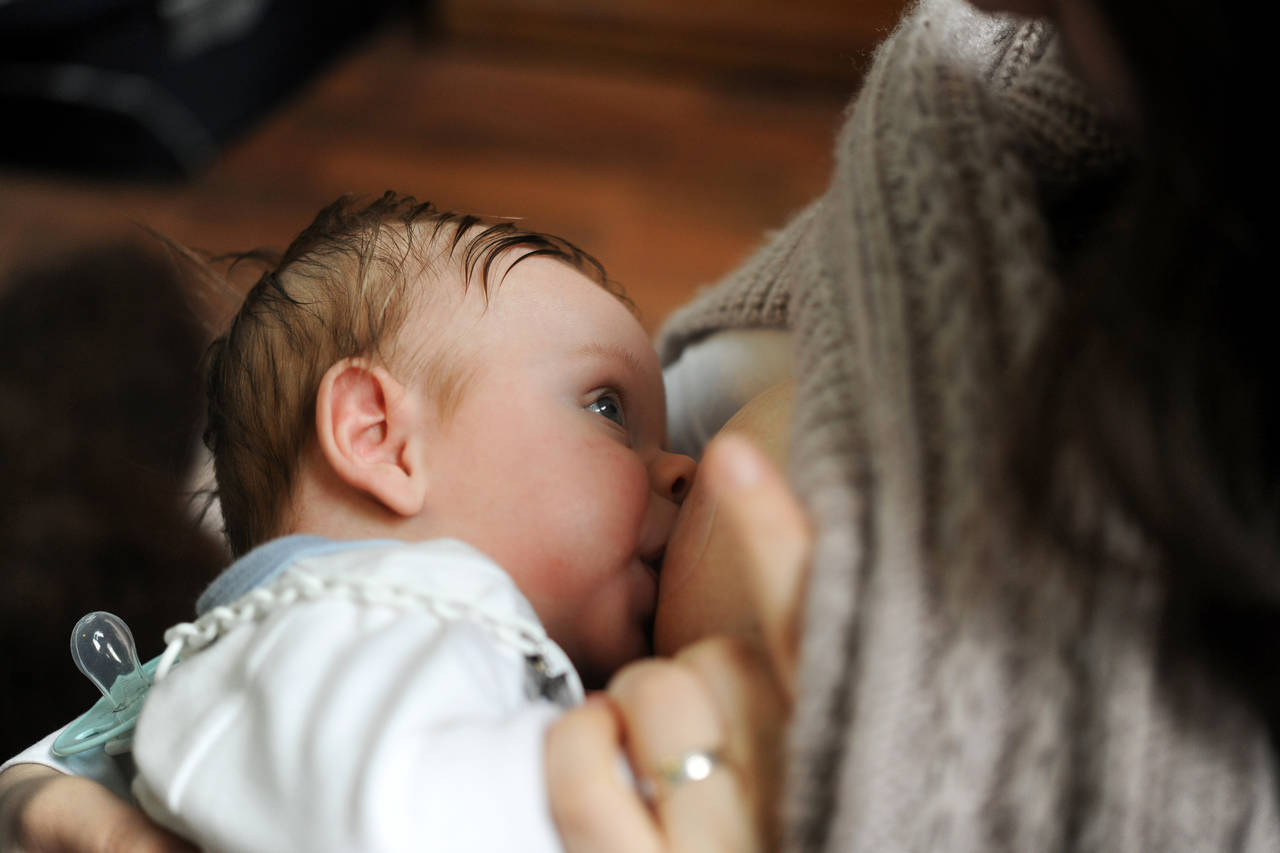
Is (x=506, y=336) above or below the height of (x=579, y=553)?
above

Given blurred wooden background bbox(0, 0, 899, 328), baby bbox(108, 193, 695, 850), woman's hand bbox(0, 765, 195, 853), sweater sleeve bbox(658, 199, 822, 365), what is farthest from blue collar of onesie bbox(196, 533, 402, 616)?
blurred wooden background bbox(0, 0, 899, 328)

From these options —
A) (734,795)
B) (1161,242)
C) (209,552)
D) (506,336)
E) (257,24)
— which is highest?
(257,24)

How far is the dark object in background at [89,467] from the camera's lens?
97 cm

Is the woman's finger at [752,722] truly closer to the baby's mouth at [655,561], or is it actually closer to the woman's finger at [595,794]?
the woman's finger at [595,794]

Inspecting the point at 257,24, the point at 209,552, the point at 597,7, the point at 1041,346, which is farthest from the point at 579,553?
the point at 597,7

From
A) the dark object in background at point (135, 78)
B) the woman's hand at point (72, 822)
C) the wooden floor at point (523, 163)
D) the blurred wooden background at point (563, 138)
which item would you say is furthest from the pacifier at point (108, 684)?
the dark object in background at point (135, 78)

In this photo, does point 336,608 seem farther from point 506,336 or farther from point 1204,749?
point 1204,749

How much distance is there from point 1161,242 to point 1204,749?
22 cm

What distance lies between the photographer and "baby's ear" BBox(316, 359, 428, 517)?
2.14ft

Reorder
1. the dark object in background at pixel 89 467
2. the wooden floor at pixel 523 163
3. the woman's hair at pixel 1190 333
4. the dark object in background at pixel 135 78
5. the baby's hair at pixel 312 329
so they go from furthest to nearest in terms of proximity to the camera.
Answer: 1. the wooden floor at pixel 523 163
2. the dark object in background at pixel 135 78
3. the dark object in background at pixel 89 467
4. the baby's hair at pixel 312 329
5. the woman's hair at pixel 1190 333

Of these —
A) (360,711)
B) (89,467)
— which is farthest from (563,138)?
(360,711)

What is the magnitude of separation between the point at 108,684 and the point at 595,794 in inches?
16.0

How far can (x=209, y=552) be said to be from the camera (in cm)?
103

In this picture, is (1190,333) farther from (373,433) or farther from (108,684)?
(108,684)
